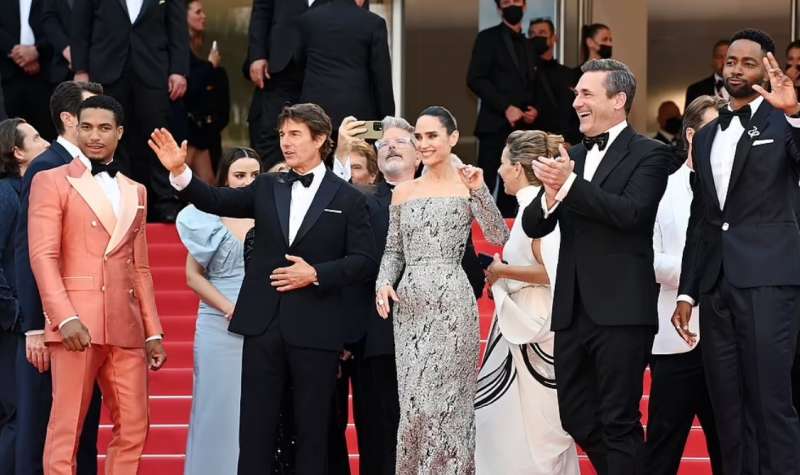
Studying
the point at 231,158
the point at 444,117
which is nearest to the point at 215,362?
the point at 231,158

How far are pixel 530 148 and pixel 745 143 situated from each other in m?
1.45

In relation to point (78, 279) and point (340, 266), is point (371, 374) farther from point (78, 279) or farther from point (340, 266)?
point (78, 279)

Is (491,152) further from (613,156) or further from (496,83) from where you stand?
(613,156)

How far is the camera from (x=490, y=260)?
769cm

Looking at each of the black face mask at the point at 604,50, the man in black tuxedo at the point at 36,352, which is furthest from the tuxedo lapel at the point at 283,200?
the black face mask at the point at 604,50

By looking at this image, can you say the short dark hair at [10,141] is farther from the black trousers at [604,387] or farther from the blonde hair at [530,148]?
the black trousers at [604,387]

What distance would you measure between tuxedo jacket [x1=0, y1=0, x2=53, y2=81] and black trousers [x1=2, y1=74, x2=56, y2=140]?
0.05 metres

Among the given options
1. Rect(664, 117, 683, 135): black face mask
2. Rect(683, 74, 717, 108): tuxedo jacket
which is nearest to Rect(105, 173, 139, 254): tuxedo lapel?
Rect(683, 74, 717, 108): tuxedo jacket

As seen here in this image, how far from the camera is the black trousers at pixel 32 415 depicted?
7.16m

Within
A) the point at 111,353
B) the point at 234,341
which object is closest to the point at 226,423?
the point at 234,341

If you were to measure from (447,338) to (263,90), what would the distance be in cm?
446

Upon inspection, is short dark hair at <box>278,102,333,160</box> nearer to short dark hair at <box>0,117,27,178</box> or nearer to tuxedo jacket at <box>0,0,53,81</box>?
short dark hair at <box>0,117,27,178</box>

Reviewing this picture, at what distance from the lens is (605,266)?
6.51 meters

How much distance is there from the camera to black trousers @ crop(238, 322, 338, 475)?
6973 millimetres
